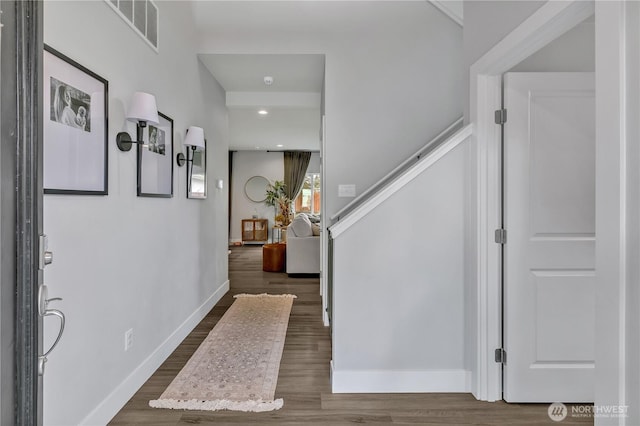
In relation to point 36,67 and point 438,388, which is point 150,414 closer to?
point 438,388

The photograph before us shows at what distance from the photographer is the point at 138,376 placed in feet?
7.04

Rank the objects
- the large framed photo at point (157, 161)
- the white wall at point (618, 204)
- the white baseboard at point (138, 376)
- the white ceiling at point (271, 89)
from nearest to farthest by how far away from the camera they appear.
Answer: the white wall at point (618, 204) < the white baseboard at point (138, 376) < the large framed photo at point (157, 161) < the white ceiling at point (271, 89)

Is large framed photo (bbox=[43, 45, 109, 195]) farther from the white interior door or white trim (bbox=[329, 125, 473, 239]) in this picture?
the white interior door

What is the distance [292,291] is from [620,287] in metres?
3.88

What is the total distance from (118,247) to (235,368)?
1.14m

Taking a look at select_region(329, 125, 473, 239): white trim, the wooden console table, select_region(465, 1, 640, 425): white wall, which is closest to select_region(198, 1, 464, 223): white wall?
select_region(329, 125, 473, 239): white trim

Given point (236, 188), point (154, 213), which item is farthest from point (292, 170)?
point (154, 213)

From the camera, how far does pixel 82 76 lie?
1.59 metres

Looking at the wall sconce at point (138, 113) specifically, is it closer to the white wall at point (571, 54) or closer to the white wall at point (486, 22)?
the white wall at point (486, 22)

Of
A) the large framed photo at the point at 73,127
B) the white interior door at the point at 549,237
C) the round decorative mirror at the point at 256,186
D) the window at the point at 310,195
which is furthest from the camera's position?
the window at the point at 310,195

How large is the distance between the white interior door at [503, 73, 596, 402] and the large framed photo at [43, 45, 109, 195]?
7.01 ft

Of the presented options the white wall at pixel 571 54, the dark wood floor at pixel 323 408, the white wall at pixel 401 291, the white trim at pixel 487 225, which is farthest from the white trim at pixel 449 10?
the dark wood floor at pixel 323 408

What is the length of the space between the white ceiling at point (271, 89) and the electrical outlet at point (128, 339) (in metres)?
2.48

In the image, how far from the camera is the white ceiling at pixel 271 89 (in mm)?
3430
